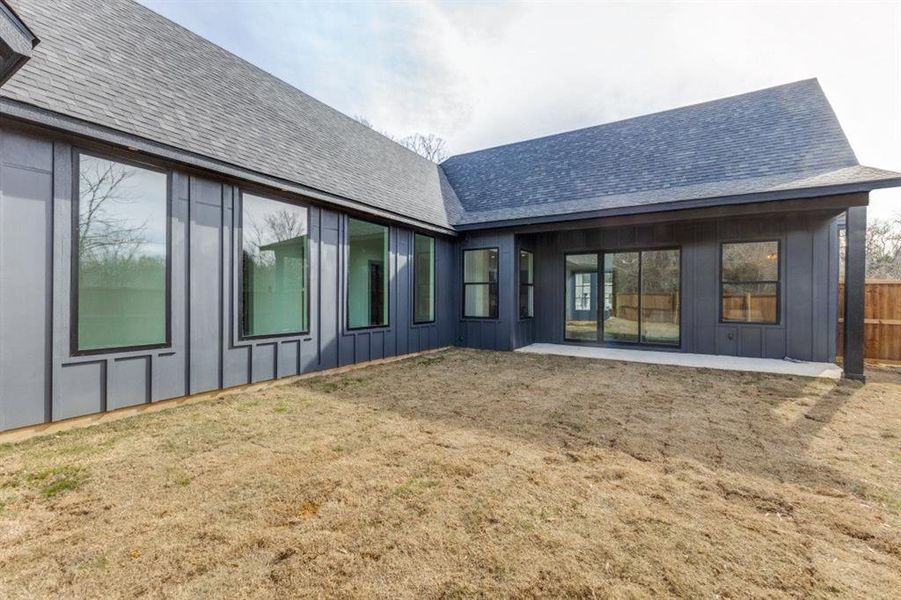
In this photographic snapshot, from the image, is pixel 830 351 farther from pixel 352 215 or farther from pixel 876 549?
pixel 352 215

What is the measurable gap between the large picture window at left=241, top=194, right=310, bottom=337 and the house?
28 millimetres

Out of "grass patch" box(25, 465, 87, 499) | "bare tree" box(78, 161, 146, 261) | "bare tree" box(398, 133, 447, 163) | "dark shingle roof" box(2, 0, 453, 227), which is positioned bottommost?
"grass patch" box(25, 465, 87, 499)

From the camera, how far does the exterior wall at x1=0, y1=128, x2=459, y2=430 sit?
10.0 feet

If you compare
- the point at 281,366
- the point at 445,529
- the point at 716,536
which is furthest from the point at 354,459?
the point at 281,366

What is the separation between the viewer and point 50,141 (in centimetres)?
Answer: 325

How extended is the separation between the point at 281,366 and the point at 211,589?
3.79 m

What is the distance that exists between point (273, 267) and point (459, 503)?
160 inches

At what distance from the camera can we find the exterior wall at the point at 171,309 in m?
3.06

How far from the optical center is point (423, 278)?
25.7 feet

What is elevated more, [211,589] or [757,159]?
[757,159]

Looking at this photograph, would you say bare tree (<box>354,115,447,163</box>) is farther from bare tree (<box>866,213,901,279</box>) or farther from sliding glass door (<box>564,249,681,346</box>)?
bare tree (<box>866,213,901,279</box>)

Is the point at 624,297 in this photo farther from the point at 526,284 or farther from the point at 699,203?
the point at 699,203

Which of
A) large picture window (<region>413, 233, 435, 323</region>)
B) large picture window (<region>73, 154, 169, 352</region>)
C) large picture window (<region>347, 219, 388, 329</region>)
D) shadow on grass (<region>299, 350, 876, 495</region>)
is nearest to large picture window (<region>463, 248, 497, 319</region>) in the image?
large picture window (<region>413, 233, 435, 323</region>)

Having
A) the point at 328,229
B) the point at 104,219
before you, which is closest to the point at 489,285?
Answer: the point at 328,229
